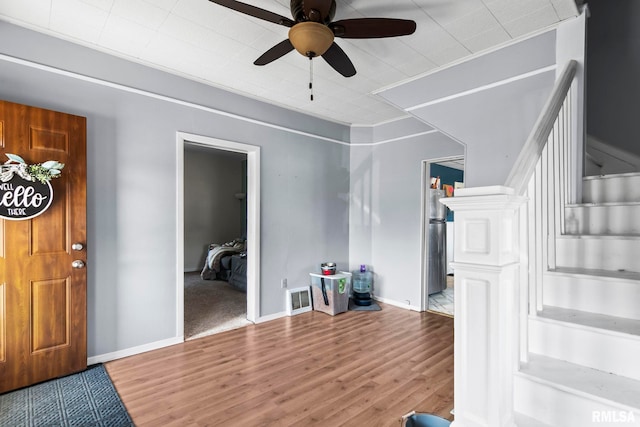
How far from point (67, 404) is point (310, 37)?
2889 millimetres

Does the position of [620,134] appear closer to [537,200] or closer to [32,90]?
[537,200]

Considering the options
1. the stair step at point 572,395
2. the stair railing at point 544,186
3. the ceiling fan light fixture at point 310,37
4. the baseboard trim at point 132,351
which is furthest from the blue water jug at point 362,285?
the ceiling fan light fixture at point 310,37

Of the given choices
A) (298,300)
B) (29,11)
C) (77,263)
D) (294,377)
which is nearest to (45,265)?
(77,263)

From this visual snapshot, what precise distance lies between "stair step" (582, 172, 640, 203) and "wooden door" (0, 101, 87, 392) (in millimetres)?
3839

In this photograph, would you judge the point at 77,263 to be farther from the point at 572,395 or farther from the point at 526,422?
the point at 572,395

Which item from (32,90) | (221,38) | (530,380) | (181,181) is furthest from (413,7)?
(32,90)

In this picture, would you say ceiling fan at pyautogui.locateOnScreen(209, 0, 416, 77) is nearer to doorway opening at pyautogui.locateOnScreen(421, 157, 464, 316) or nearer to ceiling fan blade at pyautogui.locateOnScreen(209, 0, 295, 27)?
ceiling fan blade at pyautogui.locateOnScreen(209, 0, 295, 27)

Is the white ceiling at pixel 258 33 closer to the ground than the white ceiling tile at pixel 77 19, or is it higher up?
closer to the ground

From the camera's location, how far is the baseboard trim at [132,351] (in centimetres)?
272

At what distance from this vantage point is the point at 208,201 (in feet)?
24.5

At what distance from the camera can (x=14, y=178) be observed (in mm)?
2234

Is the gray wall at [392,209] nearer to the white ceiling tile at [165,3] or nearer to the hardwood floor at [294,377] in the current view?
the hardwood floor at [294,377]

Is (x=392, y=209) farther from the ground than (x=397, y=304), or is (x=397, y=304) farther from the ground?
(x=392, y=209)

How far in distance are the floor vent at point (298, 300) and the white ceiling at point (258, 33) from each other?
257 cm
